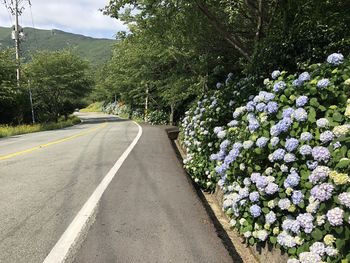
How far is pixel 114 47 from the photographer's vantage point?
1705 inches

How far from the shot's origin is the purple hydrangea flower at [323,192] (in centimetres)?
329

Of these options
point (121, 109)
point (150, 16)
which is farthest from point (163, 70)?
point (121, 109)

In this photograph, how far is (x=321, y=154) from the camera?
11.7ft

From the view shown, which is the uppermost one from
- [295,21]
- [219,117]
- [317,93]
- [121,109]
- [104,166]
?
[295,21]

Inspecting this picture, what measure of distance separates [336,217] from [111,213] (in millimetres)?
3526

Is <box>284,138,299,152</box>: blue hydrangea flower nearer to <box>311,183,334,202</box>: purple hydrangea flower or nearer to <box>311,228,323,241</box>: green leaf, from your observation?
<box>311,183,334,202</box>: purple hydrangea flower

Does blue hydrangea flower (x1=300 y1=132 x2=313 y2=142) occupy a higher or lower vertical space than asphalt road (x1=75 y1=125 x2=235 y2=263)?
higher

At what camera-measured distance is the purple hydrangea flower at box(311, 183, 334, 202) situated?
10.8ft

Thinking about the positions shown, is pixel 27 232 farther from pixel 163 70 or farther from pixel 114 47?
pixel 114 47

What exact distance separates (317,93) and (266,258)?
6.25 feet

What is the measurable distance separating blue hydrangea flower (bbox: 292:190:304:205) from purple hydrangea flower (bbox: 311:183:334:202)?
33 centimetres

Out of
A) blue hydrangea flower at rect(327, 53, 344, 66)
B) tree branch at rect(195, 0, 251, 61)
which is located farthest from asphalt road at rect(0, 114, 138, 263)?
tree branch at rect(195, 0, 251, 61)

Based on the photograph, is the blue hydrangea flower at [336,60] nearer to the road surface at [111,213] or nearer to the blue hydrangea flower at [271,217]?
the blue hydrangea flower at [271,217]

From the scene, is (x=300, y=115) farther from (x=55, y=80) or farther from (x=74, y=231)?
(x=55, y=80)
